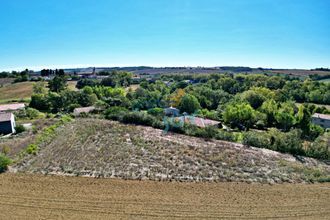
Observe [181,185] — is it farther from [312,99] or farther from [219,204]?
[312,99]

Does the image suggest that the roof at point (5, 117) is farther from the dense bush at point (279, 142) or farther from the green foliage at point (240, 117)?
the green foliage at point (240, 117)

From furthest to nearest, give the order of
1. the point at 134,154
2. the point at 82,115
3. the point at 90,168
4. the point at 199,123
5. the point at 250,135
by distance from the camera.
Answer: the point at 82,115 → the point at 199,123 → the point at 250,135 → the point at 134,154 → the point at 90,168

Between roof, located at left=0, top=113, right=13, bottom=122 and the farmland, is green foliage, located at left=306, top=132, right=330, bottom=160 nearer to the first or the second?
roof, located at left=0, top=113, right=13, bottom=122

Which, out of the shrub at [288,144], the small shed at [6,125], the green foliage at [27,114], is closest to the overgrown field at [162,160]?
the shrub at [288,144]

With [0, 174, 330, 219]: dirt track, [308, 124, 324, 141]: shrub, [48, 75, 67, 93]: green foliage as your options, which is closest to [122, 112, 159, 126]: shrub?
[0, 174, 330, 219]: dirt track

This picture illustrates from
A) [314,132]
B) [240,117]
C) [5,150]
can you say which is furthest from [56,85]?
[314,132]

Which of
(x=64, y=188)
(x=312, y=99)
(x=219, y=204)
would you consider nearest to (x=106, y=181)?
(x=64, y=188)

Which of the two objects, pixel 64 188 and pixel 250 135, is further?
pixel 250 135
